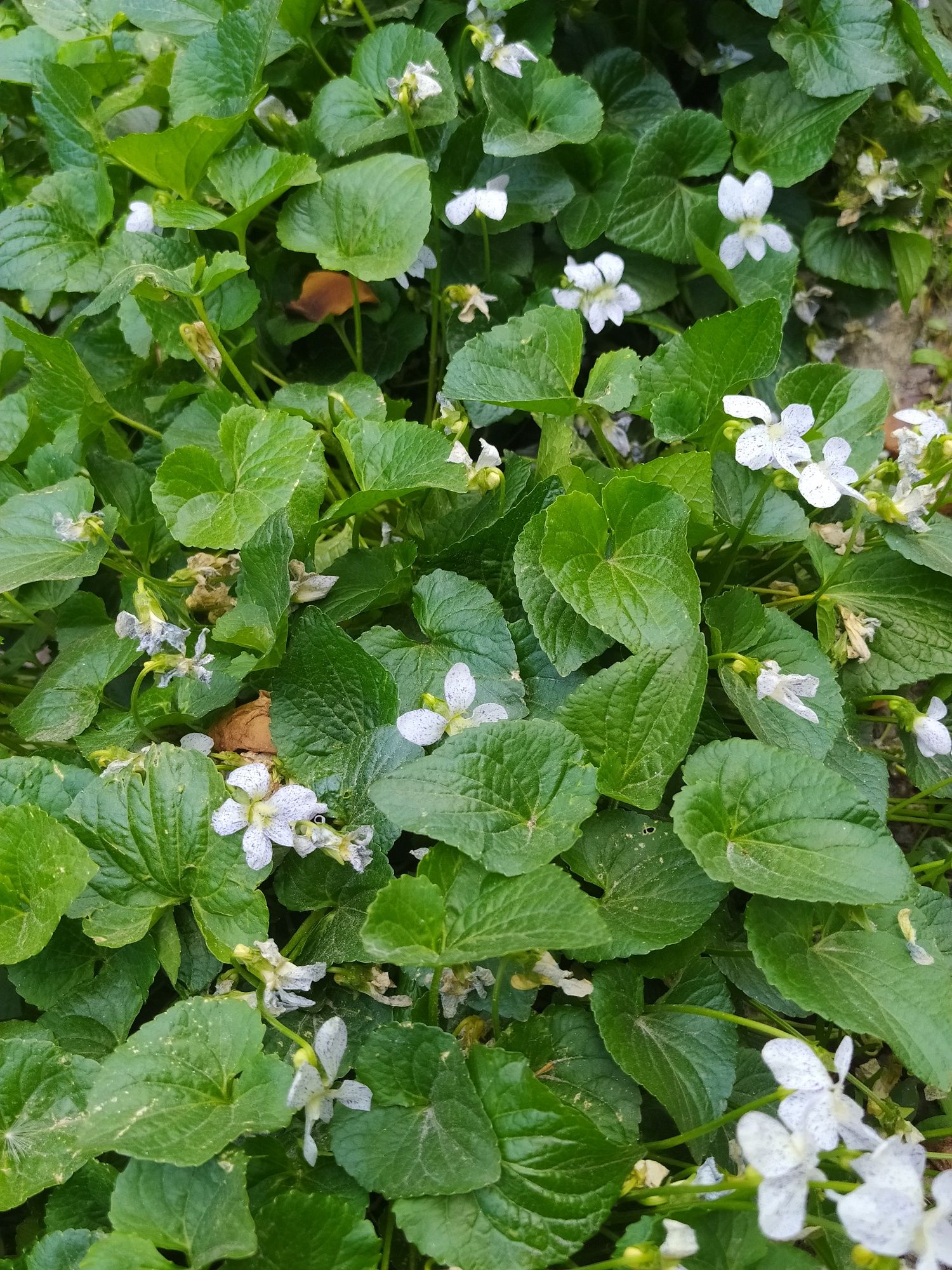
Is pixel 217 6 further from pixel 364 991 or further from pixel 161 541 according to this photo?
pixel 364 991

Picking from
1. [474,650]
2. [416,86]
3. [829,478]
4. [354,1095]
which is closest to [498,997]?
[354,1095]

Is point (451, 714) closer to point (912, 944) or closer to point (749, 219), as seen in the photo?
point (912, 944)

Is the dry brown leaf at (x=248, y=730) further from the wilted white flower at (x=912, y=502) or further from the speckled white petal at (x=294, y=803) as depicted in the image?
the wilted white flower at (x=912, y=502)

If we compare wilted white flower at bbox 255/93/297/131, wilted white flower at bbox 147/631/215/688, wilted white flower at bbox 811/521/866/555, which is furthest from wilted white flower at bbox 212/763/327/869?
wilted white flower at bbox 255/93/297/131

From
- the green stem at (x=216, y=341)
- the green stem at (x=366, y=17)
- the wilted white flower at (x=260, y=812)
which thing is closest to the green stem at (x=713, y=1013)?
the wilted white flower at (x=260, y=812)

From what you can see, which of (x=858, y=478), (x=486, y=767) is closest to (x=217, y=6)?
(x=858, y=478)

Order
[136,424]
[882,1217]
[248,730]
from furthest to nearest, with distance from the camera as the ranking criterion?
[136,424], [248,730], [882,1217]

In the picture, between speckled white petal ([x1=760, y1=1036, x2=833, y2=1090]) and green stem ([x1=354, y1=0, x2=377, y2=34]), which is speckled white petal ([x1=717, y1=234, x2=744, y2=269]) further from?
speckled white petal ([x1=760, y1=1036, x2=833, y2=1090])
